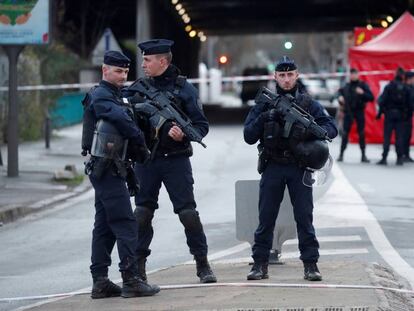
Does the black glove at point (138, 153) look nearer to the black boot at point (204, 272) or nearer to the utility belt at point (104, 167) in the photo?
the utility belt at point (104, 167)

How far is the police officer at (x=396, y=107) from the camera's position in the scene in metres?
22.0

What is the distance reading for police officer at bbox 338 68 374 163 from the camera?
22311mm

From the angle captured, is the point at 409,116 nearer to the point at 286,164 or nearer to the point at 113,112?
the point at 286,164

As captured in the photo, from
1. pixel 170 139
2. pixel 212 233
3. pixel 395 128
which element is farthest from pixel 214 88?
pixel 170 139

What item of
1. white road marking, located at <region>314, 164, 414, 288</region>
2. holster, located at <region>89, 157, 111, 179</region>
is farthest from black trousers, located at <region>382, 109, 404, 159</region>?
holster, located at <region>89, 157, 111, 179</region>

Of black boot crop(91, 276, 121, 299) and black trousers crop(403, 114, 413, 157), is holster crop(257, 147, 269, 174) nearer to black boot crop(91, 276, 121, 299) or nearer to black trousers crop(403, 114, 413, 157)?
black boot crop(91, 276, 121, 299)

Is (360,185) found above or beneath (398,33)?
beneath

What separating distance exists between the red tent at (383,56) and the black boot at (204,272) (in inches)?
741

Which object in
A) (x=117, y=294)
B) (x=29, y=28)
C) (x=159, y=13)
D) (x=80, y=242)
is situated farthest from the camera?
(x=159, y=13)

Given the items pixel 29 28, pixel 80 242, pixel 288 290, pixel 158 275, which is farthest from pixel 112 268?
pixel 29 28

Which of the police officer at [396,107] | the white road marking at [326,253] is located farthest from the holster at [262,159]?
the police officer at [396,107]

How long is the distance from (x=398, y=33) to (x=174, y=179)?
1981 cm

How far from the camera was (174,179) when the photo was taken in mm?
8750

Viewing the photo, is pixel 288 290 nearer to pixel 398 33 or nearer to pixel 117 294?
pixel 117 294
